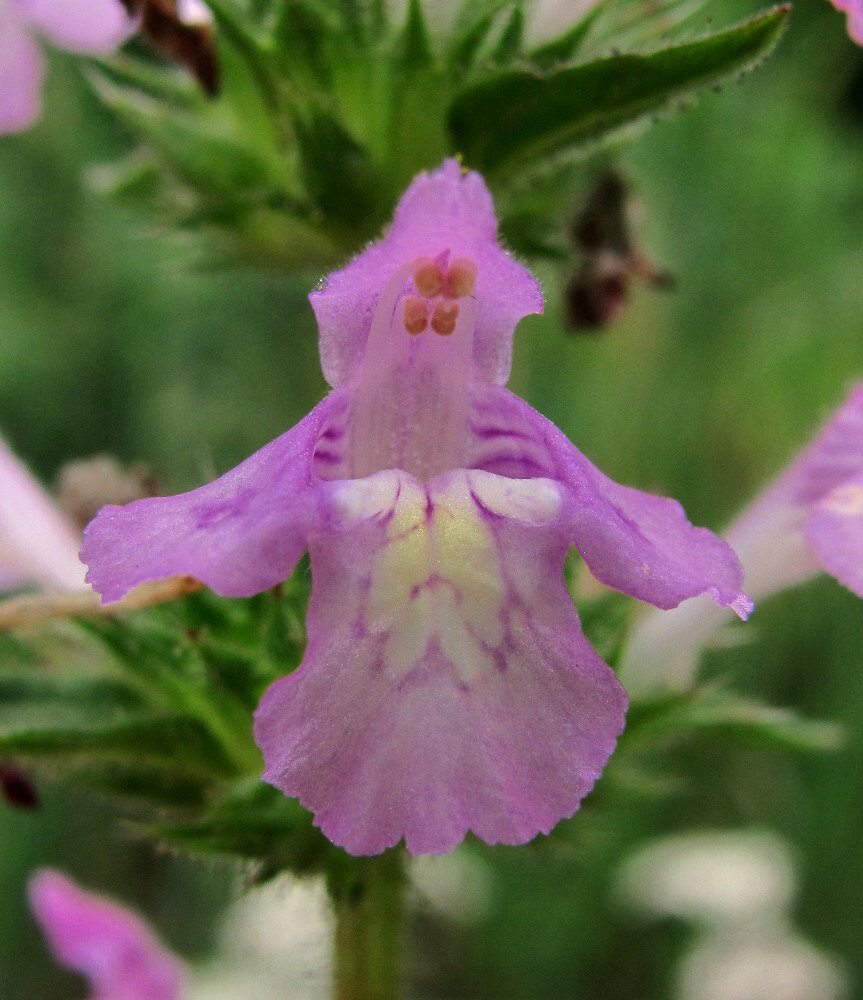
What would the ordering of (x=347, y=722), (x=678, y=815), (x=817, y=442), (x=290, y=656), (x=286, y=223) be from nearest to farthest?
(x=347, y=722) → (x=290, y=656) → (x=817, y=442) → (x=286, y=223) → (x=678, y=815)

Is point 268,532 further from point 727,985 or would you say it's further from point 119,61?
point 727,985

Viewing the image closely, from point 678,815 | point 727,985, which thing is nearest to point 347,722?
point 727,985

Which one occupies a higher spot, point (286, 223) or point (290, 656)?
point (286, 223)

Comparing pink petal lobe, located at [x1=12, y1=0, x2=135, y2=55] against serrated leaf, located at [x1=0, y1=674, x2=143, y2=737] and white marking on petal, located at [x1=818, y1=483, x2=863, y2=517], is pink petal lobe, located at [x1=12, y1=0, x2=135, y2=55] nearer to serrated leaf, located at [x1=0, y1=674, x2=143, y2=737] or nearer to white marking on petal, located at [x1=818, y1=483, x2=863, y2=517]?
serrated leaf, located at [x1=0, y1=674, x2=143, y2=737]

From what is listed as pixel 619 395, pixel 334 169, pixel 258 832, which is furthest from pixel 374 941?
pixel 619 395

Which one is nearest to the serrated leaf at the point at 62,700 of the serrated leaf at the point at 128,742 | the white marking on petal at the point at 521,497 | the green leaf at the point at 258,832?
the serrated leaf at the point at 128,742

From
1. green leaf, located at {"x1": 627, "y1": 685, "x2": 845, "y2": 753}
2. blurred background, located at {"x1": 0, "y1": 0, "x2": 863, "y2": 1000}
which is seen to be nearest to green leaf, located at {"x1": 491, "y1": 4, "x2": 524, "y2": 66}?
green leaf, located at {"x1": 627, "y1": 685, "x2": 845, "y2": 753}

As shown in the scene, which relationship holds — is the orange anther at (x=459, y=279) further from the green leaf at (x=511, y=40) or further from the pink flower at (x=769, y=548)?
the pink flower at (x=769, y=548)
